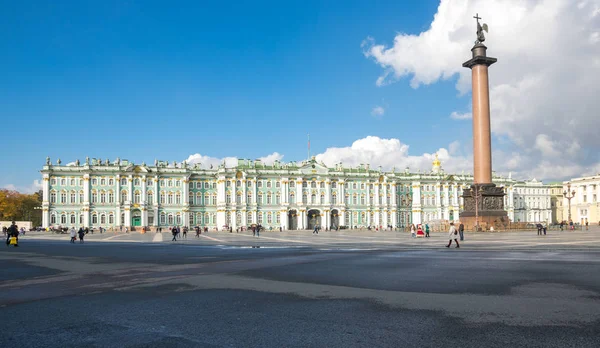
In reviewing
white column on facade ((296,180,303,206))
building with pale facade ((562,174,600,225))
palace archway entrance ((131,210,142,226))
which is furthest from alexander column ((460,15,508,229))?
building with pale facade ((562,174,600,225))

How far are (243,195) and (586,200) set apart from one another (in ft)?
336

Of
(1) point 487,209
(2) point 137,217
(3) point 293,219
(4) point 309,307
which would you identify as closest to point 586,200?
(3) point 293,219

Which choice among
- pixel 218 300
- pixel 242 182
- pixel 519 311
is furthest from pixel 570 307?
pixel 242 182

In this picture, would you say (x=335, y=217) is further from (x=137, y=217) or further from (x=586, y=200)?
(x=586, y=200)

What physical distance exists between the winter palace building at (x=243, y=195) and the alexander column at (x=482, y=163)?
52101 mm

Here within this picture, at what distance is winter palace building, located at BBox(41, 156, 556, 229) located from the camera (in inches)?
3610

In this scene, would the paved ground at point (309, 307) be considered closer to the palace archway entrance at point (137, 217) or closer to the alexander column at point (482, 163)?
the alexander column at point (482, 163)

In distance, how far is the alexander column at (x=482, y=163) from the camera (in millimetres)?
50906

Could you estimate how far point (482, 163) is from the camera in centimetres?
5194

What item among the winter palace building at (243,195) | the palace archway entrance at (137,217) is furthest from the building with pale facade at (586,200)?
the palace archway entrance at (137,217)

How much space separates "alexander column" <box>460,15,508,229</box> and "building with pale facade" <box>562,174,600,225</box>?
96634 millimetres

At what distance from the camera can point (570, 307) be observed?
9.41m

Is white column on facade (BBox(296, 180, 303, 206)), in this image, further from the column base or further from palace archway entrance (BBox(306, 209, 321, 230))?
the column base

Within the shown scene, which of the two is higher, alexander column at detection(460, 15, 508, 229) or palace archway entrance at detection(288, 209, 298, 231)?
alexander column at detection(460, 15, 508, 229)
